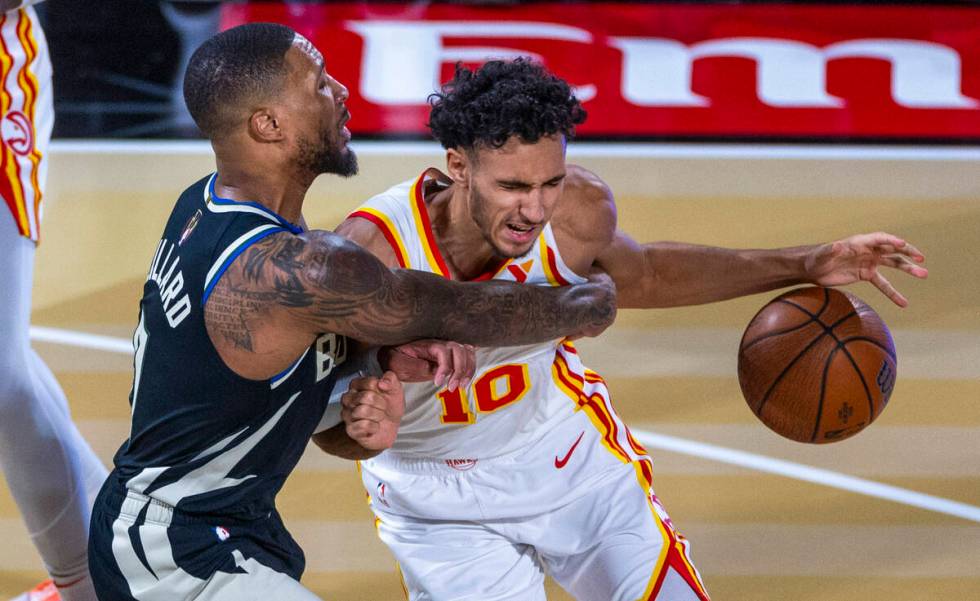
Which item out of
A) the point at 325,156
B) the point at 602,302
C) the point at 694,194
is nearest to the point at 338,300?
the point at 325,156

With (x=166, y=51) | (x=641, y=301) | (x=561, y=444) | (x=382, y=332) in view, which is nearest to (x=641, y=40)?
(x=166, y=51)

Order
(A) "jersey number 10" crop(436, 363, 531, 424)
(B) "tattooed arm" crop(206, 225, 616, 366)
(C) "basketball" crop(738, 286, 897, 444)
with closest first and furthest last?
(B) "tattooed arm" crop(206, 225, 616, 366)
(A) "jersey number 10" crop(436, 363, 531, 424)
(C) "basketball" crop(738, 286, 897, 444)

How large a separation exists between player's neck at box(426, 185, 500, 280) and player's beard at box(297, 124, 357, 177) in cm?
42

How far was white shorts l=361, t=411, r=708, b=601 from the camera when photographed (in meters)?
3.57

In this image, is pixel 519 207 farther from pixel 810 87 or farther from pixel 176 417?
pixel 810 87

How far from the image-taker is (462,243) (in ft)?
11.8

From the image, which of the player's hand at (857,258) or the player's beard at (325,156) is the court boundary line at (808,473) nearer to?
the player's hand at (857,258)

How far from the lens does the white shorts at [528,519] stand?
3.57 m

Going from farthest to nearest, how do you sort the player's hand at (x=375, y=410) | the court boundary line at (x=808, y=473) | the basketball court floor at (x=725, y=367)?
the court boundary line at (x=808, y=473), the basketball court floor at (x=725, y=367), the player's hand at (x=375, y=410)

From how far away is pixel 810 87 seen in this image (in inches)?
311

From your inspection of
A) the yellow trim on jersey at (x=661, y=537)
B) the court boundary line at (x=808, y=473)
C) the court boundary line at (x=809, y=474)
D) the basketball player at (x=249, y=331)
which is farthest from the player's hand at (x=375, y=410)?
the court boundary line at (x=808, y=473)

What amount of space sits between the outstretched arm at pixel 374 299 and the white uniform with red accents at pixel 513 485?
14.8 inches

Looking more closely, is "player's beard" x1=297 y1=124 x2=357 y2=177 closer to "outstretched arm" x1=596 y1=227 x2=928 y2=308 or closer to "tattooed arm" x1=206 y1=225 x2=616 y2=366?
"tattooed arm" x1=206 y1=225 x2=616 y2=366

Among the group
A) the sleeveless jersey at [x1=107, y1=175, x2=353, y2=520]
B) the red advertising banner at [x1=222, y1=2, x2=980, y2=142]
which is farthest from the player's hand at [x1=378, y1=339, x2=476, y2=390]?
the red advertising banner at [x1=222, y1=2, x2=980, y2=142]
